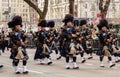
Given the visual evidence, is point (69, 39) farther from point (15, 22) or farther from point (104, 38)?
point (15, 22)

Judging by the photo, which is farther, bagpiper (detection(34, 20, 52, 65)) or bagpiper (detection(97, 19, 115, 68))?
bagpiper (detection(34, 20, 52, 65))

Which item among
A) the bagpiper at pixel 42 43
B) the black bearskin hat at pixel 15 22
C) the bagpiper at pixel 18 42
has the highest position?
the black bearskin hat at pixel 15 22

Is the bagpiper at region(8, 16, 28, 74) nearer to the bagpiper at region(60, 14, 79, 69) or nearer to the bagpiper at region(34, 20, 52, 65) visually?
the bagpiper at region(60, 14, 79, 69)

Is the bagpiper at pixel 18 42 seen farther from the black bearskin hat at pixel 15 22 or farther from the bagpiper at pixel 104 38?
the bagpiper at pixel 104 38

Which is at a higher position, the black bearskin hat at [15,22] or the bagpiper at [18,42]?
the black bearskin hat at [15,22]

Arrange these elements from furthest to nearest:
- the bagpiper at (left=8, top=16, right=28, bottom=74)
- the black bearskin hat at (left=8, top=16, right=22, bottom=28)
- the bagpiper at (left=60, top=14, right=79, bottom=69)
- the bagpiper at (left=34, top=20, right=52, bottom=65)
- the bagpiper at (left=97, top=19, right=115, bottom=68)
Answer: the bagpiper at (left=34, top=20, right=52, bottom=65), the bagpiper at (left=97, top=19, right=115, bottom=68), the bagpiper at (left=60, top=14, right=79, bottom=69), the black bearskin hat at (left=8, top=16, right=22, bottom=28), the bagpiper at (left=8, top=16, right=28, bottom=74)

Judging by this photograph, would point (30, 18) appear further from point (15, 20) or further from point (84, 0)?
point (15, 20)

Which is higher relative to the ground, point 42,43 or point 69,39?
point 69,39

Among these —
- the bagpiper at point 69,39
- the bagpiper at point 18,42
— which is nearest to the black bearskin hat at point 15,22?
the bagpiper at point 18,42

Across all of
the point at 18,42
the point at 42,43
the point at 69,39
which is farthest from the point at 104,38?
the point at 18,42

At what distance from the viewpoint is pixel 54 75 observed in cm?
1769

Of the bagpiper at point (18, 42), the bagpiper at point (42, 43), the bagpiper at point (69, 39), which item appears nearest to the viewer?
the bagpiper at point (18, 42)

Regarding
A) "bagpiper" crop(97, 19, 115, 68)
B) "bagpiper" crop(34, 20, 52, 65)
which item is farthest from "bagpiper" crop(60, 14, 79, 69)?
"bagpiper" crop(34, 20, 52, 65)

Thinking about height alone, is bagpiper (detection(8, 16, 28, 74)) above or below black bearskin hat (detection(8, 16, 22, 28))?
below
